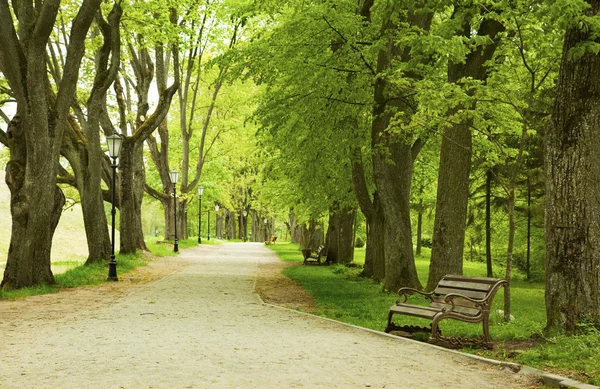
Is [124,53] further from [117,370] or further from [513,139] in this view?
[117,370]

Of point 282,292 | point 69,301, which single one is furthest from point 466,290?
point 69,301

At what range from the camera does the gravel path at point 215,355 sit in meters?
6.73

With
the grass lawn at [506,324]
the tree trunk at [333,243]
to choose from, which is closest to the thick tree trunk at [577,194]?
the grass lawn at [506,324]

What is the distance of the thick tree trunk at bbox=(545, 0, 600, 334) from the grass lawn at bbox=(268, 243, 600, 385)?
0.49 meters

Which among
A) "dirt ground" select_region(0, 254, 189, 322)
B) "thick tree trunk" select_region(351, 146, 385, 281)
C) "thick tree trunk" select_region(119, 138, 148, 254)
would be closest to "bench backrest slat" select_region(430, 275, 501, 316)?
"dirt ground" select_region(0, 254, 189, 322)

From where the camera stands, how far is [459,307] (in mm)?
9930

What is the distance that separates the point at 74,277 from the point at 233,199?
54.2m

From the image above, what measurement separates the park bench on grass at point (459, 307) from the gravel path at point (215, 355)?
1.47 ft

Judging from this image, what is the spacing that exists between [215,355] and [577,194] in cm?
525

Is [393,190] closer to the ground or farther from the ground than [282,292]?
farther from the ground

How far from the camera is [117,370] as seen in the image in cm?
710

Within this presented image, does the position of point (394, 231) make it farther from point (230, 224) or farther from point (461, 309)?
point (230, 224)

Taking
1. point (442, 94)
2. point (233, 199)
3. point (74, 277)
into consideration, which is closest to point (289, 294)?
point (74, 277)

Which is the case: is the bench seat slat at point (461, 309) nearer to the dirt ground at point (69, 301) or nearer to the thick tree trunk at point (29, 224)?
the dirt ground at point (69, 301)
